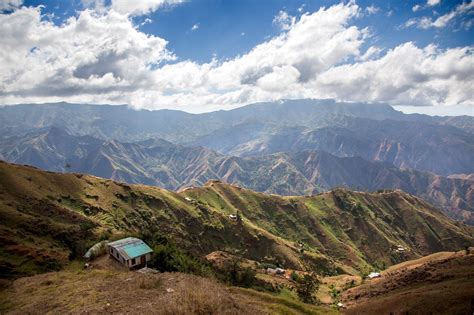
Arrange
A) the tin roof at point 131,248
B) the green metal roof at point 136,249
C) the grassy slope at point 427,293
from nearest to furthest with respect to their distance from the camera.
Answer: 1. the grassy slope at point 427,293
2. the tin roof at point 131,248
3. the green metal roof at point 136,249

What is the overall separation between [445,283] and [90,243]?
70741 millimetres

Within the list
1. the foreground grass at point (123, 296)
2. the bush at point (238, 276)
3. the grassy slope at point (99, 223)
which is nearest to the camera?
the foreground grass at point (123, 296)

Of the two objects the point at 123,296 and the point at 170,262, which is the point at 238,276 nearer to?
the point at 170,262

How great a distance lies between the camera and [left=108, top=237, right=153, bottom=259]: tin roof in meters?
56.8

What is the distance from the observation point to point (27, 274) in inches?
2068

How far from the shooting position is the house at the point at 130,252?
5612 cm

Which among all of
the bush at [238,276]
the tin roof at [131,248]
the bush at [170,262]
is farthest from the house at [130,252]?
the bush at [238,276]

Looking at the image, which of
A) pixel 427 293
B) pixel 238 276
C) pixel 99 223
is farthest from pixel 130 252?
pixel 99 223

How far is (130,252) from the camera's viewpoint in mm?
57094

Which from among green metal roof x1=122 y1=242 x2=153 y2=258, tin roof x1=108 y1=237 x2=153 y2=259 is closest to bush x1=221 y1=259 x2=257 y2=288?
green metal roof x1=122 y1=242 x2=153 y2=258

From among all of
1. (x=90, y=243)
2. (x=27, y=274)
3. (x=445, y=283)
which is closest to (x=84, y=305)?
(x=27, y=274)

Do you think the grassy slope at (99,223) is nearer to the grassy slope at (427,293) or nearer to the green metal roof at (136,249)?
the green metal roof at (136,249)

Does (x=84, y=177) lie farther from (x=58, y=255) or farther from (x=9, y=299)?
(x=9, y=299)

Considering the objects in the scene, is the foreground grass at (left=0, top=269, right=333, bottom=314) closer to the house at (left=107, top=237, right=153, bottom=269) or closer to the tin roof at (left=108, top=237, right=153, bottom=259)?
the house at (left=107, top=237, right=153, bottom=269)
